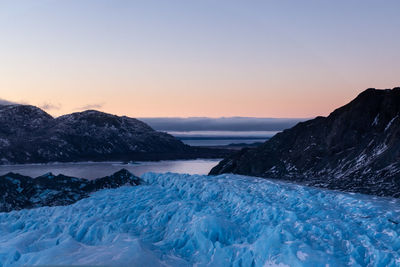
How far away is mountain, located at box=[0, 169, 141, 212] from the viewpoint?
2711cm

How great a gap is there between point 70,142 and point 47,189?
13994cm

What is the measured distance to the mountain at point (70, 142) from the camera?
136 meters

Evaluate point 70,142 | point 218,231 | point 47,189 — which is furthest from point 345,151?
point 70,142

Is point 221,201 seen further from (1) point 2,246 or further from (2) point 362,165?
(2) point 362,165

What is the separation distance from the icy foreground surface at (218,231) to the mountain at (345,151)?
7.37 m

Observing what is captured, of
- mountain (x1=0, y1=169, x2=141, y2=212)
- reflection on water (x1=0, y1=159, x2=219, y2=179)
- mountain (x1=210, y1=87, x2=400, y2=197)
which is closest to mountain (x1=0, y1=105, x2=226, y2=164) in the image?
reflection on water (x1=0, y1=159, x2=219, y2=179)

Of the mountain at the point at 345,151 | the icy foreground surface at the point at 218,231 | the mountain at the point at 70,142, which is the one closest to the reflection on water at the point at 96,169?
the mountain at the point at 70,142

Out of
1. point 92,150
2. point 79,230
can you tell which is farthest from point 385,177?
point 92,150

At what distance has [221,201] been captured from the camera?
1991 centimetres

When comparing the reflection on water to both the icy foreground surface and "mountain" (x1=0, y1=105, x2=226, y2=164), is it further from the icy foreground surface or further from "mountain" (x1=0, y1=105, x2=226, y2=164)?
the icy foreground surface

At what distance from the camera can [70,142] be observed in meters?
160

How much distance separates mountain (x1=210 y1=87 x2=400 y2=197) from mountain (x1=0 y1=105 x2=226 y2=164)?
4338 inches

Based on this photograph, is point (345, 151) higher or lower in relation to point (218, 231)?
higher

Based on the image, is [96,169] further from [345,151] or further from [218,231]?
[218,231]
